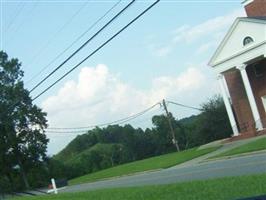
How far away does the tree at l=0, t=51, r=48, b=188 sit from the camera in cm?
6256

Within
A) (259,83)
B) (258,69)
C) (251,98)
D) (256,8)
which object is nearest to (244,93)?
(259,83)

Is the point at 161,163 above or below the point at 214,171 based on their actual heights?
above

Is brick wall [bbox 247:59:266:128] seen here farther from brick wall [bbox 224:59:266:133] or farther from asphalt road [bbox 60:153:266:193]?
asphalt road [bbox 60:153:266:193]

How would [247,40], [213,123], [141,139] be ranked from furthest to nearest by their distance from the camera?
1. [141,139]
2. [213,123]
3. [247,40]

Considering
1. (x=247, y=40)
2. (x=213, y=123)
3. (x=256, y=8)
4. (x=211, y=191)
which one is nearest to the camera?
(x=211, y=191)

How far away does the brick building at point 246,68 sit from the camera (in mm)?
44344

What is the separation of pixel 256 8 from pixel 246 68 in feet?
20.1

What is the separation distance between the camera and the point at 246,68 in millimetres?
48406

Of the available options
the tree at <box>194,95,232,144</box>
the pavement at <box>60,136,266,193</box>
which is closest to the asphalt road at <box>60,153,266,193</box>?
the pavement at <box>60,136,266,193</box>

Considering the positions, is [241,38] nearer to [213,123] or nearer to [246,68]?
[246,68]

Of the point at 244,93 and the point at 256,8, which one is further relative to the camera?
the point at 256,8

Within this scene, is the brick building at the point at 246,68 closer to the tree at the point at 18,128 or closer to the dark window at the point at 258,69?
the dark window at the point at 258,69

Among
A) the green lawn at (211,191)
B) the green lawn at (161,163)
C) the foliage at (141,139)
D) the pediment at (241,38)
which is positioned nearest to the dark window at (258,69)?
the pediment at (241,38)

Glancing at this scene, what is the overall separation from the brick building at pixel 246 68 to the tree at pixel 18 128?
2229 centimetres
